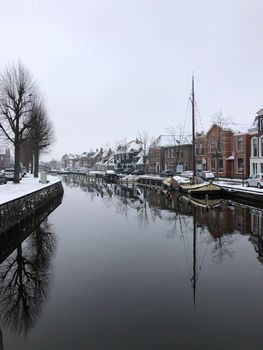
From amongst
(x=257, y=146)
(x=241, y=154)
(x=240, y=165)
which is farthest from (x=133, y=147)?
(x=257, y=146)

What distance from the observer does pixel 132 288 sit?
920cm

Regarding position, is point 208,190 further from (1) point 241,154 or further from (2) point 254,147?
(1) point 241,154

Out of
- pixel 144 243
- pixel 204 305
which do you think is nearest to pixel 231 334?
pixel 204 305

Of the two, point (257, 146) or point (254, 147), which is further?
point (254, 147)

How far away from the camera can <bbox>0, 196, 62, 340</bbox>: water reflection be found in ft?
25.3

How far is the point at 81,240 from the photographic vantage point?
15.2 meters

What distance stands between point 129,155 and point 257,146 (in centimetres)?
5341

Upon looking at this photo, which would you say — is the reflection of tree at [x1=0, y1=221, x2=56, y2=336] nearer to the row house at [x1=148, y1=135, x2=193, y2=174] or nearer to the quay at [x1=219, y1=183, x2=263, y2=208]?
the quay at [x1=219, y1=183, x2=263, y2=208]

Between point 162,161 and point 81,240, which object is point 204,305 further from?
point 162,161

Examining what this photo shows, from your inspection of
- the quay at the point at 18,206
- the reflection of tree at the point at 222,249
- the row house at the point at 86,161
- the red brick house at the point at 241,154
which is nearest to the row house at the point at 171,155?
the red brick house at the point at 241,154

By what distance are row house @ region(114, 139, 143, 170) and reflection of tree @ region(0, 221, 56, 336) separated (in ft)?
250

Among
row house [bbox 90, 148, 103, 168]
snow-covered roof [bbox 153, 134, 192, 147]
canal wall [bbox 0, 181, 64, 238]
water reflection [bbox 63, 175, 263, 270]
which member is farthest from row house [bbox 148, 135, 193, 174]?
row house [bbox 90, 148, 103, 168]

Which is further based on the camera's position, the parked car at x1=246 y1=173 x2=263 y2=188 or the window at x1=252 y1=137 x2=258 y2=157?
the window at x1=252 y1=137 x2=258 y2=157

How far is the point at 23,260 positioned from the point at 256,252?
9.59 meters
